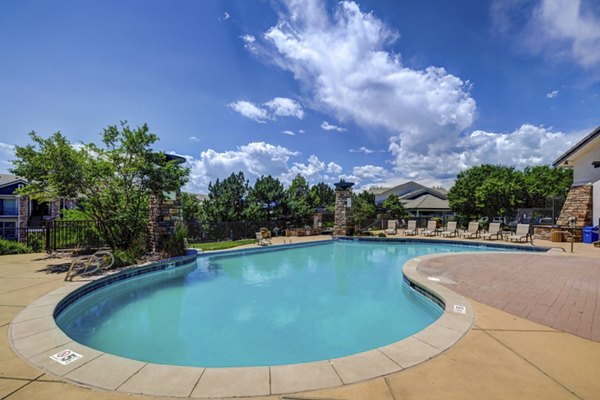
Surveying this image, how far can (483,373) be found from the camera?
9.28 feet

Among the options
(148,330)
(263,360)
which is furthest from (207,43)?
(263,360)

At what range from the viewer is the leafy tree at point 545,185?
26.0m

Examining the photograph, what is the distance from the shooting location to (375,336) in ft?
16.1

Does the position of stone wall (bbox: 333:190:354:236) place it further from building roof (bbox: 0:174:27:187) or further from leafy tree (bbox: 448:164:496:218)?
building roof (bbox: 0:174:27:187)

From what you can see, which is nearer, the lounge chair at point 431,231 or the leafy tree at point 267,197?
the lounge chair at point 431,231

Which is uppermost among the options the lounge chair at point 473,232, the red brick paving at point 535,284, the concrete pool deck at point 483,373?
the lounge chair at point 473,232

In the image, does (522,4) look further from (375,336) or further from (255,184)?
(255,184)

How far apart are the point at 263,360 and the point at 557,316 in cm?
469

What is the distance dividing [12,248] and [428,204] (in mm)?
39786

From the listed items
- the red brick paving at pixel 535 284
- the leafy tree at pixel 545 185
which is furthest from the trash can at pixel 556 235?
the leafy tree at pixel 545 185

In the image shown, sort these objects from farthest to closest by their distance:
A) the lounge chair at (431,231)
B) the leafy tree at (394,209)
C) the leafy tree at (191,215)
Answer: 1. the leafy tree at (394,209)
2. the lounge chair at (431,231)
3. the leafy tree at (191,215)

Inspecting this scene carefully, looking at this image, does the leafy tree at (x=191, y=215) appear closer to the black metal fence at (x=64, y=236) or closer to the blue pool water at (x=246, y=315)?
the black metal fence at (x=64, y=236)

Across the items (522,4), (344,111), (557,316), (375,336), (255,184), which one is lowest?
(375,336)

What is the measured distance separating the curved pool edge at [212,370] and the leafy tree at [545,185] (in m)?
29.7
